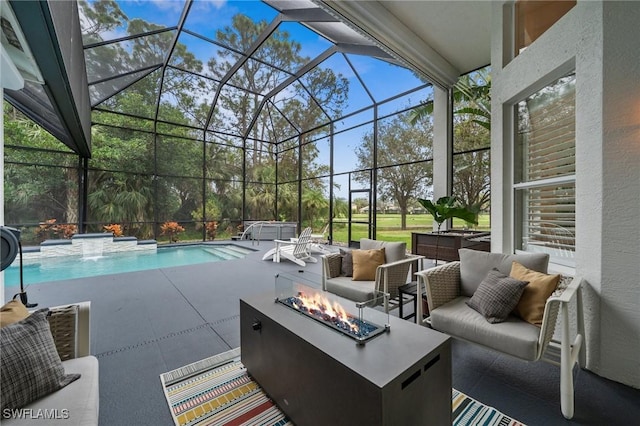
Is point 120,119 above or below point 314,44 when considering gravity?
below

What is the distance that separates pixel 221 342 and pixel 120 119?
9613 millimetres

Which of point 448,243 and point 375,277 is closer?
point 375,277

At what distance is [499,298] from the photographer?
2037 millimetres

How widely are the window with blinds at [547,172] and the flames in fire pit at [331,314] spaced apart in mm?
2412

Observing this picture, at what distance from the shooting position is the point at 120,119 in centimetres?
888

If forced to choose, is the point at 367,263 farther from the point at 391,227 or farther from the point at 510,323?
the point at 391,227

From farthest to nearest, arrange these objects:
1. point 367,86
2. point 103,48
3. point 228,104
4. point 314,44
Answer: point 228,104
point 367,86
point 314,44
point 103,48

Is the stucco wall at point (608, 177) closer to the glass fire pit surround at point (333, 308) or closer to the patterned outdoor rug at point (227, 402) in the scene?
the patterned outdoor rug at point (227, 402)

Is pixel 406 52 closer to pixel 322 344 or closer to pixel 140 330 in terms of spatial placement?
pixel 322 344

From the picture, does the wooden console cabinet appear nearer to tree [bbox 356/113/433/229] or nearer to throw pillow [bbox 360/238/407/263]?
throw pillow [bbox 360/238/407/263]

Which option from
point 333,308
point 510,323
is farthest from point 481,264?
point 333,308

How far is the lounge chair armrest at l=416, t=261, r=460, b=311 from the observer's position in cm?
234

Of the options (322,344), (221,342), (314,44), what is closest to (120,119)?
(314,44)

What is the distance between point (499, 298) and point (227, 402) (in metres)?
2.12
